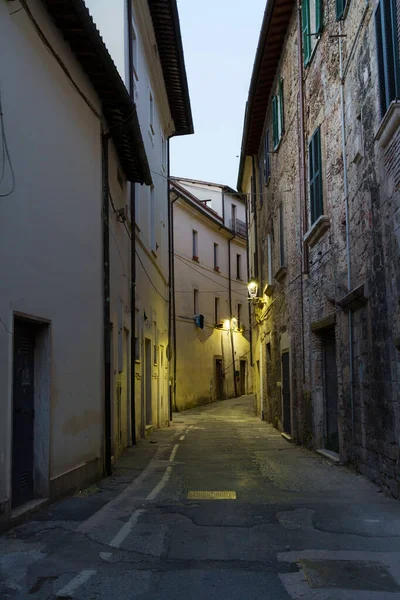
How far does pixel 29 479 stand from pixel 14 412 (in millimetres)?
852

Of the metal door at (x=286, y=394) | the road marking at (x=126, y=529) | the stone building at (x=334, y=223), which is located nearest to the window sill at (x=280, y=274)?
the stone building at (x=334, y=223)

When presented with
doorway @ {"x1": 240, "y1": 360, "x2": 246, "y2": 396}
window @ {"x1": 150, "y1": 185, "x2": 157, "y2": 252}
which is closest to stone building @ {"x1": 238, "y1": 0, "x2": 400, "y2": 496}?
window @ {"x1": 150, "y1": 185, "x2": 157, "y2": 252}

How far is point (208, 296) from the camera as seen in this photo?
1347 inches

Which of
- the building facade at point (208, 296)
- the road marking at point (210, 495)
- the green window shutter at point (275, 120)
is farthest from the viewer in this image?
the building facade at point (208, 296)

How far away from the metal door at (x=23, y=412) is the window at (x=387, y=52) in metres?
4.65

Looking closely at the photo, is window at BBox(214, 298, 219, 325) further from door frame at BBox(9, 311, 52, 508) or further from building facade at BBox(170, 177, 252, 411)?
door frame at BBox(9, 311, 52, 508)

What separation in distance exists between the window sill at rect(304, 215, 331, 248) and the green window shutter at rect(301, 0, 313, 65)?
328 centimetres

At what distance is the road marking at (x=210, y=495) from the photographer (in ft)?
25.7

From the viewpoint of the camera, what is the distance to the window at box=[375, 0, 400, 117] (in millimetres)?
7086

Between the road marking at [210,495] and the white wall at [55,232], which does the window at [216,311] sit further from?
the road marking at [210,495]

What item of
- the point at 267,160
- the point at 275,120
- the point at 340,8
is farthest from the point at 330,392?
the point at 267,160

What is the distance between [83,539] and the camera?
5.88 meters

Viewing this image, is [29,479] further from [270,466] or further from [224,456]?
[224,456]

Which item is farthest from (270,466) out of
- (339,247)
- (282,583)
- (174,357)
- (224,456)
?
(174,357)
